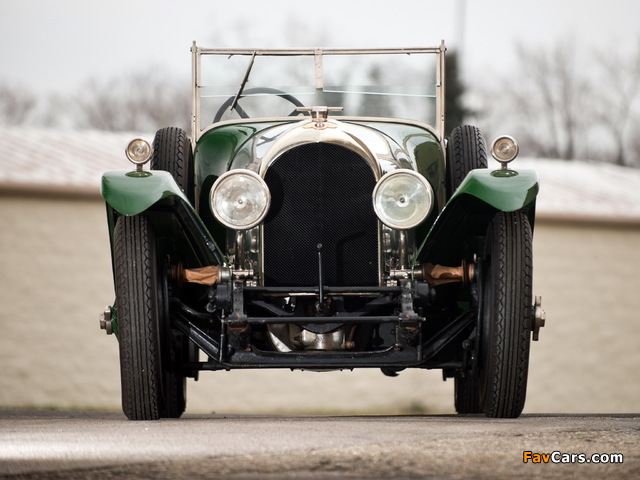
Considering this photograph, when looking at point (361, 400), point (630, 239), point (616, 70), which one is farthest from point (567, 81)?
point (361, 400)

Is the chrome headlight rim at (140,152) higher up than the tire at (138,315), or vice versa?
the chrome headlight rim at (140,152)

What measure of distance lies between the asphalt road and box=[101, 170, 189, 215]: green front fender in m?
1.08

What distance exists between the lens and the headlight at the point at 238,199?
5988 millimetres

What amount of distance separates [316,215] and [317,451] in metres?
2.38

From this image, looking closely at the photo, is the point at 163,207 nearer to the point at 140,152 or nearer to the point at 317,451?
the point at 140,152

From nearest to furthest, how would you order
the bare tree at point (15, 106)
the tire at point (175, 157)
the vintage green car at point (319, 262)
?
the vintage green car at point (319, 262), the tire at point (175, 157), the bare tree at point (15, 106)

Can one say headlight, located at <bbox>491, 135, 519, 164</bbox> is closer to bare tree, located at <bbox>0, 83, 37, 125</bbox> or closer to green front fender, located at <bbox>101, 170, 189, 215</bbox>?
green front fender, located at <bbox>101, 170, 189, 215</bbox>

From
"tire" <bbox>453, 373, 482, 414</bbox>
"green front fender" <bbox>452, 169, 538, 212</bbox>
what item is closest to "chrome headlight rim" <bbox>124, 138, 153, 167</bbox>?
"green front fender" <bbox>452, 169, 538, 212</bbox>

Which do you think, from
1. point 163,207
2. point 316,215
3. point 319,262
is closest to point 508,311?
point 319,262

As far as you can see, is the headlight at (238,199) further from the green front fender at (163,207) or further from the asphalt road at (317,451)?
the asphalt road at (317,451)

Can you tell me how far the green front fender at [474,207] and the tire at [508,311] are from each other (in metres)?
0.15

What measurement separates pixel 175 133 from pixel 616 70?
3078 cm

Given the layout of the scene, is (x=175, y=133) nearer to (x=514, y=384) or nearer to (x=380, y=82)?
(x=380, y=82)

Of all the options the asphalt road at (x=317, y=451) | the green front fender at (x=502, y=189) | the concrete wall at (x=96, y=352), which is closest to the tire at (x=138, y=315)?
the asphalt road at (x=317, y=451)
